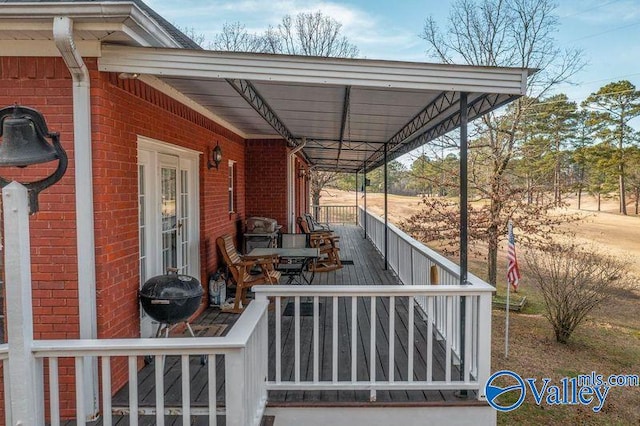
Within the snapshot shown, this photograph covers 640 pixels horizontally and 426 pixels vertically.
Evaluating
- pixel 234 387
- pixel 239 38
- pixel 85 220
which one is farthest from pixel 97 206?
pixel 239 38

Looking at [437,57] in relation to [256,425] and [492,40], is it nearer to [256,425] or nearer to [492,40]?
[492,40]

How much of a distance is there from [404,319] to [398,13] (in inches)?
896

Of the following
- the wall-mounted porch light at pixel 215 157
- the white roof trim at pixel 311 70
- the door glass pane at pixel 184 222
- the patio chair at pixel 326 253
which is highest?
the white roof trim at pixel 311 70

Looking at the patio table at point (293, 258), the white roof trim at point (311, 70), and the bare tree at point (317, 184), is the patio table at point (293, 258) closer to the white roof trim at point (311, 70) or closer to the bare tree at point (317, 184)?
the white roof trim at point (311, 70)

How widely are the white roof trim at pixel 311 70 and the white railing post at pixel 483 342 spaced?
1596mm

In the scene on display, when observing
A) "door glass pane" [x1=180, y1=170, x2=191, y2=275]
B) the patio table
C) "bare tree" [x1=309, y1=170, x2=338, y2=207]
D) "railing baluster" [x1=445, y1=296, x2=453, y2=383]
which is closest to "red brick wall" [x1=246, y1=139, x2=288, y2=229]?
the patio table

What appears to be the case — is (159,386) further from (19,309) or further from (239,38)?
(239,38)

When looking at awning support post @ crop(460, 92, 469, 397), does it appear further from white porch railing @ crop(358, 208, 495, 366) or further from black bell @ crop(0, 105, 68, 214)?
black bell @ crop(0, 105, 68, 214)

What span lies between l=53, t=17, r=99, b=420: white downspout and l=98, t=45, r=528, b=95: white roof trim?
288 mm

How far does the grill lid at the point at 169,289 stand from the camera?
3770 mm

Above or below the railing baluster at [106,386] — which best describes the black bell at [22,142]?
above

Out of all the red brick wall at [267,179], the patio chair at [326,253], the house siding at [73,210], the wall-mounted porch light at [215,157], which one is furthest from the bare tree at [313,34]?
the house siding at [73,210]

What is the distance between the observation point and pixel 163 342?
2.49m

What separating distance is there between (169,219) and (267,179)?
4334 millimetres
